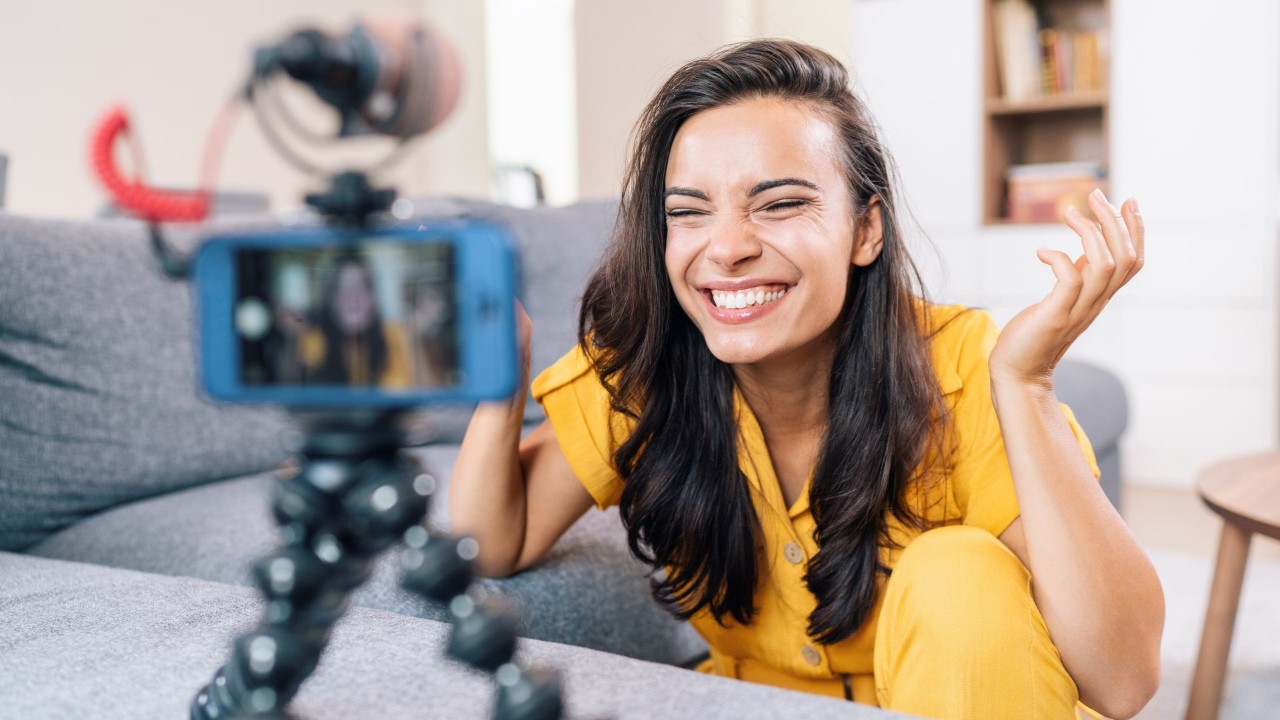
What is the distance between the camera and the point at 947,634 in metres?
0.86

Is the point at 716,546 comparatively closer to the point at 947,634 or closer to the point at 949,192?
the point at 947,634

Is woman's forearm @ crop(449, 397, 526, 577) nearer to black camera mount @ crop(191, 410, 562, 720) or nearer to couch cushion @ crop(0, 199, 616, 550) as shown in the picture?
couch cushion @ crop(0, 199, 616, 550)

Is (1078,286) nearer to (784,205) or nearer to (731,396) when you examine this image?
(784,205)

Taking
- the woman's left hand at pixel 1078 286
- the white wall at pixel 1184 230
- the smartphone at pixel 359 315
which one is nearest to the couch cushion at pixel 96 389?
the woman's left hand at pixel 1078 286

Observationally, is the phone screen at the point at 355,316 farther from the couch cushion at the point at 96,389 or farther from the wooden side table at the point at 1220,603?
the wooden side table at the point at 1220,603

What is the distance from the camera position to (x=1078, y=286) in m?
0.85

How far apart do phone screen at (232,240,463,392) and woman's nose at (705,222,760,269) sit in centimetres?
55

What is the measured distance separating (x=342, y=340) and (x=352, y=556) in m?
0.10

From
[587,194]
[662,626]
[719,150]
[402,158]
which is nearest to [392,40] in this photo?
[402,158]

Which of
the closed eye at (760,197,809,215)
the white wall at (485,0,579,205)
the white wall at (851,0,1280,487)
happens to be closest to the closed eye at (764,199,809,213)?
the closed eye at (760,197,809,215)

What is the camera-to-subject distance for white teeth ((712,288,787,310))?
1.00m

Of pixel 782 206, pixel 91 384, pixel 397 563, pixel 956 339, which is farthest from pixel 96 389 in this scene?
pixel 956 339

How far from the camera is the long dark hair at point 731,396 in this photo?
1054mm

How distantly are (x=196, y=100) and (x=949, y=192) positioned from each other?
8.86 ft
